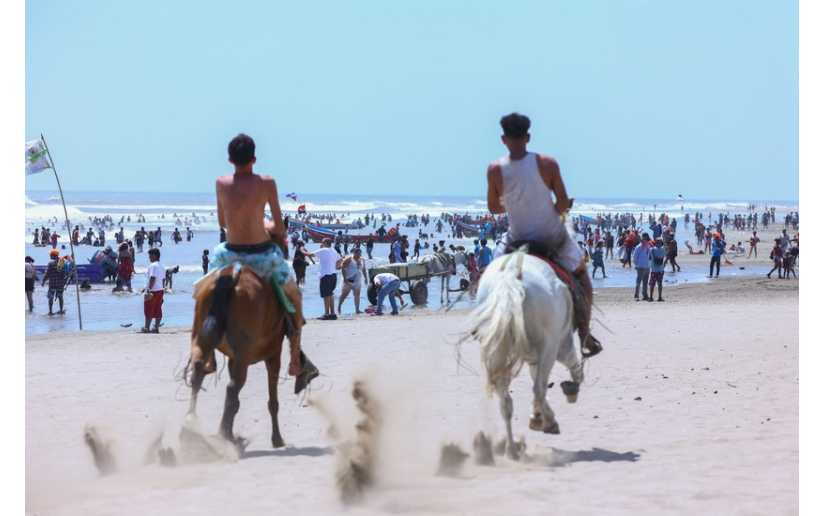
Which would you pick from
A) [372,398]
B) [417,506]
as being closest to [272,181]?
[372,398]

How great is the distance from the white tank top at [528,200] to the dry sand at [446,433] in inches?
62.2

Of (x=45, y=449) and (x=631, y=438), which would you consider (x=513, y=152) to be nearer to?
(x=631, y=438)

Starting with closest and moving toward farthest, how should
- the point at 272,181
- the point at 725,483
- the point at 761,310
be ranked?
the point at 725,483, the point at 272,181, the point at 761,310

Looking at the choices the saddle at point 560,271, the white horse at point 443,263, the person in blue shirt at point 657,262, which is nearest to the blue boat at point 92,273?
the white horse at point 443,263

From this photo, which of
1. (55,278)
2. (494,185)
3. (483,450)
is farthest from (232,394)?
(55,278)

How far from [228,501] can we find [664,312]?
1694 centimetres

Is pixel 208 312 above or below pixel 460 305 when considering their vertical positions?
above

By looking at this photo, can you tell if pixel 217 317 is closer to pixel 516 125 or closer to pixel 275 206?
pixel 275 206

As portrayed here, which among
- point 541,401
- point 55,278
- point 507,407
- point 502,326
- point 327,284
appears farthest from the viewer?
point 55,278

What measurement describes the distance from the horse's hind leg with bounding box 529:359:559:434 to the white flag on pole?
55.8 feet

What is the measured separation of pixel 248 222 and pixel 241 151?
0.54 metres

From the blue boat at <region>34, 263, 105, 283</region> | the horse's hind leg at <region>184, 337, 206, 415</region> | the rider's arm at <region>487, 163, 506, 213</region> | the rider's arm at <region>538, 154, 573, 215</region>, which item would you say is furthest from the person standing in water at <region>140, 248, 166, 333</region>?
the blue boat at <region>34, 263, 105, 283</region>

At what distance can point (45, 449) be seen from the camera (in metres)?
8.66

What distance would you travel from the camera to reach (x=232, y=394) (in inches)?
331
